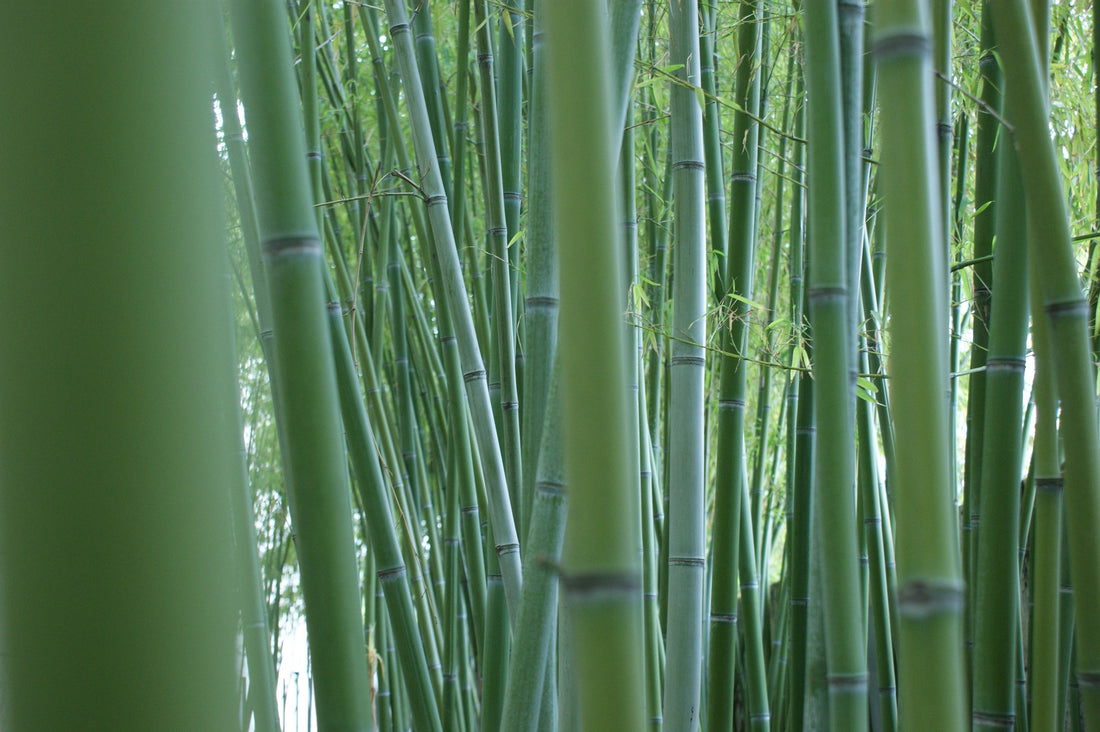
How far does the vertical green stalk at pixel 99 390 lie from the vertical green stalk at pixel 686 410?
62 cm

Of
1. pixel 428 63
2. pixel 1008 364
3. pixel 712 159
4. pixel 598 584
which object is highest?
pixel 428 63

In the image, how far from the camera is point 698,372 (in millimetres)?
859

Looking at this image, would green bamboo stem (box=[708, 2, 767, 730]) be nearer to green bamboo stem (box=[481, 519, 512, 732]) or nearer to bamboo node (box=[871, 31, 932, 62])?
green bamboo stem (box=[481, 519, 512, 732])

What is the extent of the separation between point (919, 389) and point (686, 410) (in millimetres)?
443

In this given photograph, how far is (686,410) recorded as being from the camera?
84cm

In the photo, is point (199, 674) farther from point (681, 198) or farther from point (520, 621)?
point (681, 198)

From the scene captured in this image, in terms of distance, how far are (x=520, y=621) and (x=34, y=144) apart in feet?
1.44

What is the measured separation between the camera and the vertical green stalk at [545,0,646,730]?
1.09 feet

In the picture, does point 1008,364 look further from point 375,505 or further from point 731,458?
point 375,505

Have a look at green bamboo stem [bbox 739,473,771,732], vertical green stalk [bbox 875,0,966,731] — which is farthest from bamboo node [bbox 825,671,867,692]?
green bamboo stem [bbox 739,473,771,732]

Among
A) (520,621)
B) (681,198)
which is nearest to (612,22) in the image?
(681,198)

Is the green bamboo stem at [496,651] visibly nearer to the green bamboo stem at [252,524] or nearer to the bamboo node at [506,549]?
the bamboo node at [506,549]

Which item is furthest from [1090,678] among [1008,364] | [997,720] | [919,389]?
[919,389]

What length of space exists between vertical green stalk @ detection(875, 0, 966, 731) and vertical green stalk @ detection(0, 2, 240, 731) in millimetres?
305
